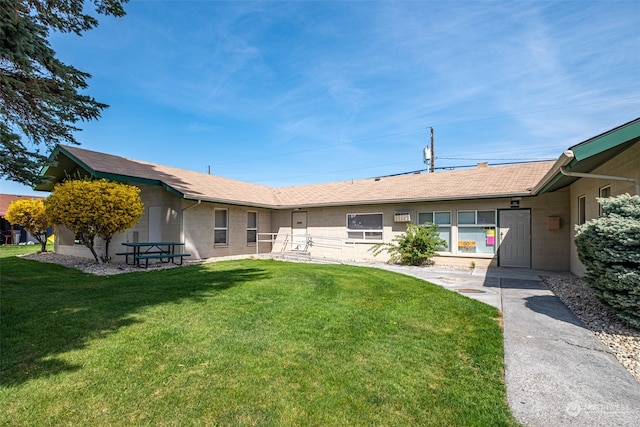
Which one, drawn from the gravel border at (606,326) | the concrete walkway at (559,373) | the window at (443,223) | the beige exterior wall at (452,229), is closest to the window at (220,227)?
the beige exterior wall at (452,229)

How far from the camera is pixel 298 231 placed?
55.2 feet

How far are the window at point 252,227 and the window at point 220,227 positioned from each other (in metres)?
1.52

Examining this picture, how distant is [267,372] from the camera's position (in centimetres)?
335

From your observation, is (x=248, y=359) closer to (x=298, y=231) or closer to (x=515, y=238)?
(x=515, y=238)

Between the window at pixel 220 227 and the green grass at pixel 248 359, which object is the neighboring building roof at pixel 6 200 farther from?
the green grass at pixel 248 359

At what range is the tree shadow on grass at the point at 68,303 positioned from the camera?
3633 mm

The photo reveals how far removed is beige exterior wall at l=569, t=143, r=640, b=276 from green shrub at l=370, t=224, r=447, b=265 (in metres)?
4.22

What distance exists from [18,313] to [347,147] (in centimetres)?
2319

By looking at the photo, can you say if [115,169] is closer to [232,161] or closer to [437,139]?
[437,139]

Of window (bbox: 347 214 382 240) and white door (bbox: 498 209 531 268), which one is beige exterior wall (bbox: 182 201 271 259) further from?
white door (bbox: 498 209 531 268)

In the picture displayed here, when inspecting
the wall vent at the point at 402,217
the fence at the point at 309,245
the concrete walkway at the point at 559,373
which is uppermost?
the wall vent at the point at 402,217

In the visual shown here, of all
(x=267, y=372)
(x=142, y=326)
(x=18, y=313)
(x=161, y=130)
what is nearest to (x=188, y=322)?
(x=142, y=326)

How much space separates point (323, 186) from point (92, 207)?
436 inches

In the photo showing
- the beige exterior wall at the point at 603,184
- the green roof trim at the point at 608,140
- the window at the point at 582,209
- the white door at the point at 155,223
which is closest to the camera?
the green roof trim at the point at 608,140
